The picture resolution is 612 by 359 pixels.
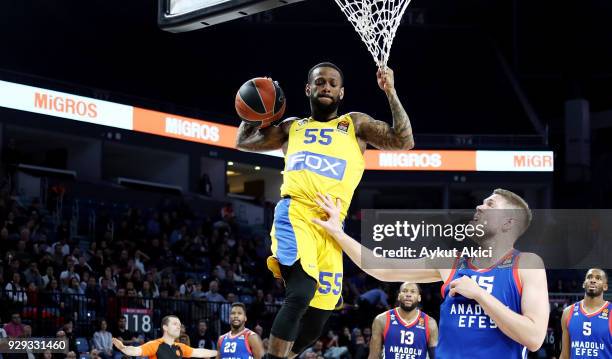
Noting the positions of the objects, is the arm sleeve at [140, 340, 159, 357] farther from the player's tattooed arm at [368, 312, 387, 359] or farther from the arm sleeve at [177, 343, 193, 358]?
the player's tattooed arm at [368, 312, 387, 359]

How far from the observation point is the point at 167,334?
1152 centimetres

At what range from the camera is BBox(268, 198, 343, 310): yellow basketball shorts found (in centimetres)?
541

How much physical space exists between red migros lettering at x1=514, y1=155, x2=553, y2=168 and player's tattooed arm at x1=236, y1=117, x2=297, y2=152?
2572 centimetres

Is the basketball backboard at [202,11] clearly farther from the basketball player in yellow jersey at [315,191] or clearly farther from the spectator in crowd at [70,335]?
the spectator in crowd at [70,335]

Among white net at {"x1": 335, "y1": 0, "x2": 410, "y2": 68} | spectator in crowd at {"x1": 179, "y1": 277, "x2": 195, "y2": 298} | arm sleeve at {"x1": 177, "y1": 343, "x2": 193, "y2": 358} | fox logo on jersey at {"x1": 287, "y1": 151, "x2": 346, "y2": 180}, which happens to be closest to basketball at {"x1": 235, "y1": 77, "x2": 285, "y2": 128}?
fox logo on jersey at {"x1": 287, "y1": 151, "x2": 346, "y2": 180}

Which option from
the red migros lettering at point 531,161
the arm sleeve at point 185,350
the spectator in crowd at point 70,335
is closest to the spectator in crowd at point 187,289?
the spectator in crowd at point 70,335

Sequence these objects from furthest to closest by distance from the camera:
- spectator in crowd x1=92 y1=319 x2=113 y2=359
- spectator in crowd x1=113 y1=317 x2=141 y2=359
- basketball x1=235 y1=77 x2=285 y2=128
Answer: spectator in crowd x1=113 y1=317 x2=141 y2=359 < spectator in crowd x1=92 y1=319 x2=113 y2=359 < basketball x1=235 y1=77 x2=285 y2=128

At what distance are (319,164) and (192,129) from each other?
2191 cm

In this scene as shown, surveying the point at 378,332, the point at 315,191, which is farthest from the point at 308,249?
the point at 378,332

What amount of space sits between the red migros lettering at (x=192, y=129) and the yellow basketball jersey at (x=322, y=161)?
21260 millimetres

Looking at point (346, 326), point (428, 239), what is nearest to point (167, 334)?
point (346, 326)

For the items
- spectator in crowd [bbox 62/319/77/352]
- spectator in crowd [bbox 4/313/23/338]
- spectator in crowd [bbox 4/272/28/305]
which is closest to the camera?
spectator in crowd [bbox 4/313/23/338]

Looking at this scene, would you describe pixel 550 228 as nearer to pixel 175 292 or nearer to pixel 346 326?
pixel 346 326

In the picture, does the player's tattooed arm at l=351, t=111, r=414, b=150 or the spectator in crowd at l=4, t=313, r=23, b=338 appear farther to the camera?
the spectator in crowd at l=4, t=313, r=23, b=338
